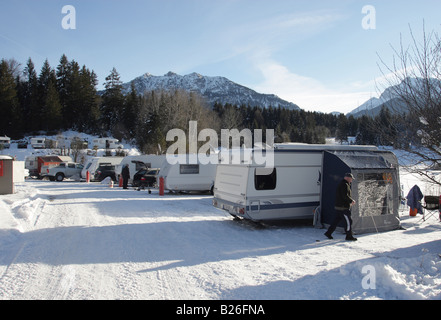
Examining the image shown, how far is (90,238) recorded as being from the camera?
768 cm

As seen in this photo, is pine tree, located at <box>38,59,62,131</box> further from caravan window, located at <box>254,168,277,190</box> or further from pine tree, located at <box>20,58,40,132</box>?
caravan window, located at <box>254,168,277,190</box>

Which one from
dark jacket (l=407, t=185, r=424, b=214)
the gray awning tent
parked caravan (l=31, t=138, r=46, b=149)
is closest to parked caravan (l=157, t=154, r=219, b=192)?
the gray awning tent

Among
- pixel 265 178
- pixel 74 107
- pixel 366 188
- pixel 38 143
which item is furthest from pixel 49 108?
pixel 366 188

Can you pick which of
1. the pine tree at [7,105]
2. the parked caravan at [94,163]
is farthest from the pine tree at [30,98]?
the parked caravan at [94,163]

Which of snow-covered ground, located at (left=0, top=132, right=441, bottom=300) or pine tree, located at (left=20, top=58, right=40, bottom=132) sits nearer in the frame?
snow-covered ground, located at (left=0, top=132, right=441, bottom=300)

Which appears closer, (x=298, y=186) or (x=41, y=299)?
(x=41, y=299)

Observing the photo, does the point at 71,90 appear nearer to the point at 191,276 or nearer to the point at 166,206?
the point at 166,206

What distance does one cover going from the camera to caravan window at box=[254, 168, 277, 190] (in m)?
9.16

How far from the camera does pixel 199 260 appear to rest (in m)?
6.20

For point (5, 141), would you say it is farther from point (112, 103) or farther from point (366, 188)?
point (366, 188)

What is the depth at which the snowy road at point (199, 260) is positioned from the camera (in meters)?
4.72

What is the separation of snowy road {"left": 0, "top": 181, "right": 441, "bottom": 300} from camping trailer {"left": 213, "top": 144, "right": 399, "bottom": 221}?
1.84 feet

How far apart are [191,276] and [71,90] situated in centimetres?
7998
